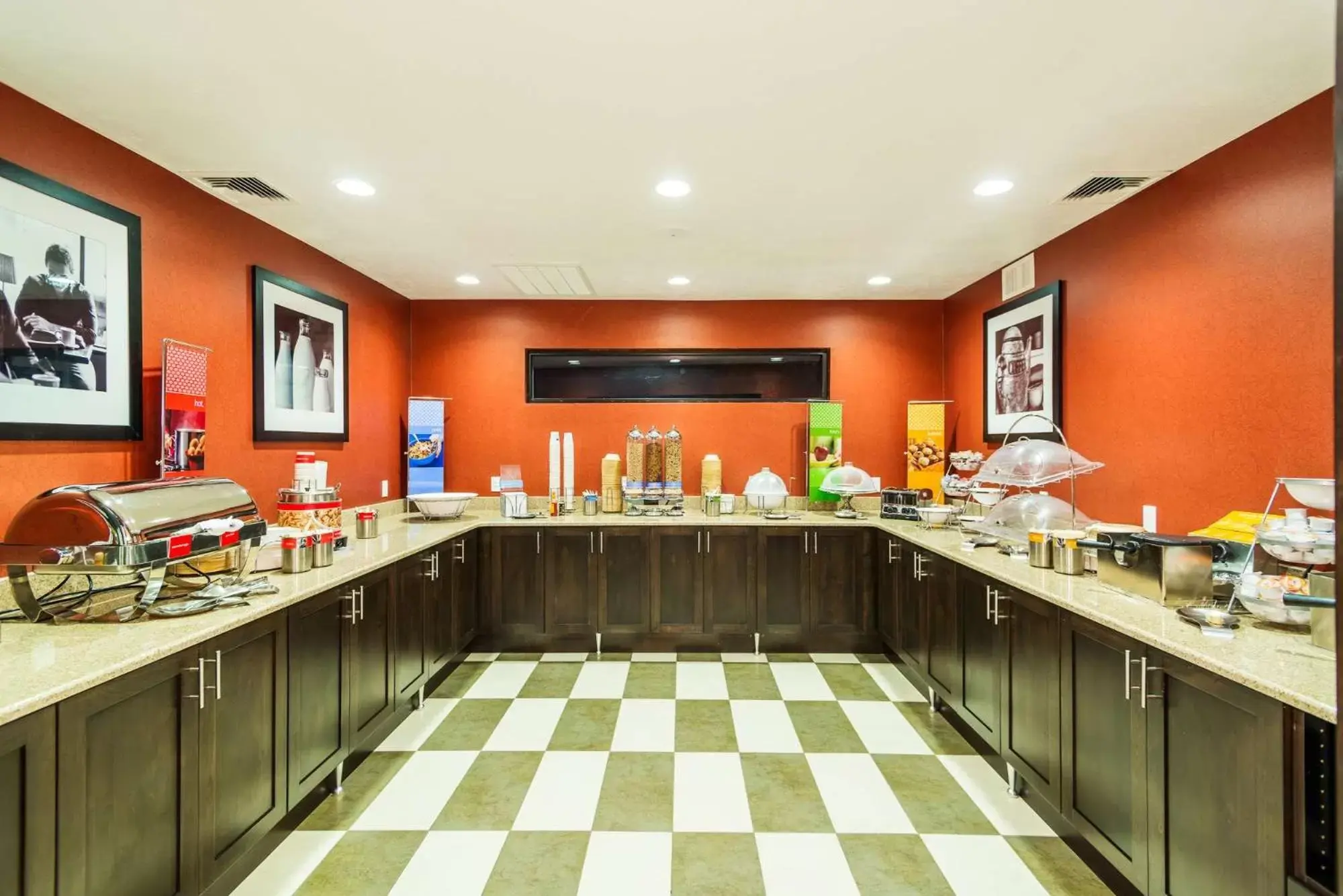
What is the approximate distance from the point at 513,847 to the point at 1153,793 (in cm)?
200

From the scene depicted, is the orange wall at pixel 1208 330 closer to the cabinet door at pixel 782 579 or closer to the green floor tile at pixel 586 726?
the cabinet door at pixel 782 579

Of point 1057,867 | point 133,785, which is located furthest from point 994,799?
point 133,785

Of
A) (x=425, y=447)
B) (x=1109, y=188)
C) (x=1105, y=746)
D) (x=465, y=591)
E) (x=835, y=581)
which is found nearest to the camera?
(x=1105, y=746)

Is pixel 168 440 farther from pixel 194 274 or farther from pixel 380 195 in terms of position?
pixel 380 195

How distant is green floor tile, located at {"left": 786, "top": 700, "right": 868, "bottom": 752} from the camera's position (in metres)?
2.88

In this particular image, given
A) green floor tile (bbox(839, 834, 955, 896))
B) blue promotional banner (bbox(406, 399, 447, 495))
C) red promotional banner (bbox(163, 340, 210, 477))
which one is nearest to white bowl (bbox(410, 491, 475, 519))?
blue promotional banner (bbox(406, 399, 447, 495))

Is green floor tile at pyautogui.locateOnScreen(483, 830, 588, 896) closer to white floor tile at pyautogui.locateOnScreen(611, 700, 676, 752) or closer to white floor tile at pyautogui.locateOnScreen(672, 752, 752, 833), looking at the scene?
white floor tile at pyautogui.locateOnScreen(672, 752, 752, 833)

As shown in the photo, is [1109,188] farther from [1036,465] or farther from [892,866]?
[892,866]

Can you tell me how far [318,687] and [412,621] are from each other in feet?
2.80

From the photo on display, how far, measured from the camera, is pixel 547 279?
4266 mm

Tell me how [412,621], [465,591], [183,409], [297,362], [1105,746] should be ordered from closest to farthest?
[1105,746], [183,409], [412,621], [297,362], [465,591]

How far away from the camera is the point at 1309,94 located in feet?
6.68

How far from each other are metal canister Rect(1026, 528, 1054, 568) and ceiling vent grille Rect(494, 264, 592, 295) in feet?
9.94

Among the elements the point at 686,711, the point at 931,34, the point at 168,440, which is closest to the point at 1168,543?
the point at 931,34
